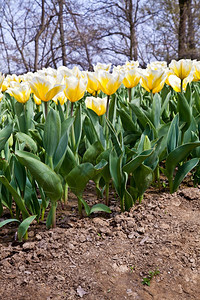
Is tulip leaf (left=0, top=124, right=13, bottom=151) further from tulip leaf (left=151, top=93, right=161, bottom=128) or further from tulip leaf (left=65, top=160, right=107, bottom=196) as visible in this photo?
tulip leaf (left=151, top=93, right=161, bottom=128)

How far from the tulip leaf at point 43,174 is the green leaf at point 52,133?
0.12 metres

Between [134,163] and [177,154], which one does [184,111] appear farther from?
[134,163]

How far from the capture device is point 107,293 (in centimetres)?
132

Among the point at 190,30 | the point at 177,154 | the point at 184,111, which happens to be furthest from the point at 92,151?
the point at 190,30

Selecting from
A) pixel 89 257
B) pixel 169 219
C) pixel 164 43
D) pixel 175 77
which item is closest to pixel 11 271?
pixel 89 257

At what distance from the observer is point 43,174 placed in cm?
154

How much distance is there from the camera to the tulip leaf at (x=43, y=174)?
146cm

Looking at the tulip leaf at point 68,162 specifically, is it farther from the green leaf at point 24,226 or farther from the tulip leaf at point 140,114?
the tulip leaf at point 140,114

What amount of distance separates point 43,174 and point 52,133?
0.22 metres

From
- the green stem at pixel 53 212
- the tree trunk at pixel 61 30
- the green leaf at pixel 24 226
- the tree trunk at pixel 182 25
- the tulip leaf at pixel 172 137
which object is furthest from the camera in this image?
the tree trunk at pixel 61 30

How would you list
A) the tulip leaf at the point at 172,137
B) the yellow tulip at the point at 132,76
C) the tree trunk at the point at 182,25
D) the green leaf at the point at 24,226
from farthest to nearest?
the tree trunk at the point at 182,25 < the yellow tulip at the point at 132,76 < the tulip leaf at the point at 172,137 < the green leaf at the point at 24,226

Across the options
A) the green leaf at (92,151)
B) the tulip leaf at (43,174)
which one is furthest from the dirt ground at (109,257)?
the green leaf at (92,151)

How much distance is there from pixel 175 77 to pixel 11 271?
5.91ft

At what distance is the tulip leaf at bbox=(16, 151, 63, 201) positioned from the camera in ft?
4.78
